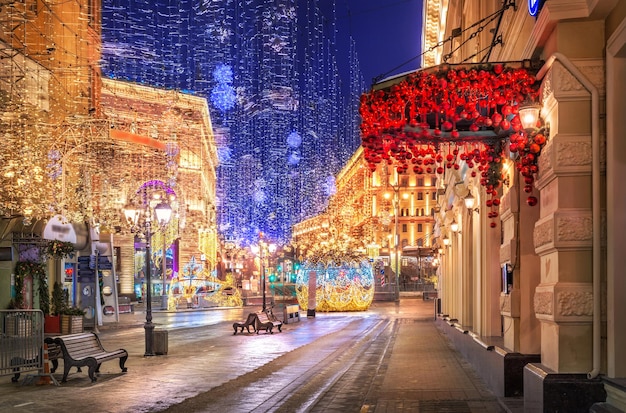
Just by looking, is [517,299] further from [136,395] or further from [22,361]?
[22,361]

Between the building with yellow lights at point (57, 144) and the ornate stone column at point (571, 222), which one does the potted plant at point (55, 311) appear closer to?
the building with yellow lights at point (57, 144)

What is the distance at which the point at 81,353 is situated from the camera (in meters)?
17.5

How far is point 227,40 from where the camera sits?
279 feet

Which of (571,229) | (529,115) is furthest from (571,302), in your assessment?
(529,115)

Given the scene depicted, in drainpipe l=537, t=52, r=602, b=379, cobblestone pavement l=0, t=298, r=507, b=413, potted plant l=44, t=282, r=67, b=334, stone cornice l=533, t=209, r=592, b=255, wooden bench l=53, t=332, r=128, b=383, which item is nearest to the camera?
drainpipe l=537, t=52, r=602, b=379

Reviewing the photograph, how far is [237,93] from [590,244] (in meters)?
98.6

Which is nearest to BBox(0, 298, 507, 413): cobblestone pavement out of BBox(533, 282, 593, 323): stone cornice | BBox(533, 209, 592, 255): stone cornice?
BBox(533, 282, 593, 323): stone cornice

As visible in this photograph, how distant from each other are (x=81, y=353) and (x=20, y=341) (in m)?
1.25

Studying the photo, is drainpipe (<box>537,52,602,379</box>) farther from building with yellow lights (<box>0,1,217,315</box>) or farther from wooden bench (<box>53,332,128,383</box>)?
building with yellow lights (<box>0,1,217,315</box>)

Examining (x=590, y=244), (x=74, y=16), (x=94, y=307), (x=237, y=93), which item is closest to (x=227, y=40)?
(x=237, y=93)

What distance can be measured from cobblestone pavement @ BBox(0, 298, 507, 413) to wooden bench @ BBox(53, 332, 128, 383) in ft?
1.09

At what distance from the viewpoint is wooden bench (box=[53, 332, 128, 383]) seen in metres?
16.8

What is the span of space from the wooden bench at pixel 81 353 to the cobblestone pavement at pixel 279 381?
331 mm

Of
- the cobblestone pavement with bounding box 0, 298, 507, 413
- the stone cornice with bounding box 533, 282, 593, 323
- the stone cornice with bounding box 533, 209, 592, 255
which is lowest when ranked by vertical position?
the cobblestone pavement with bounding box 0, 298, 507, 413
